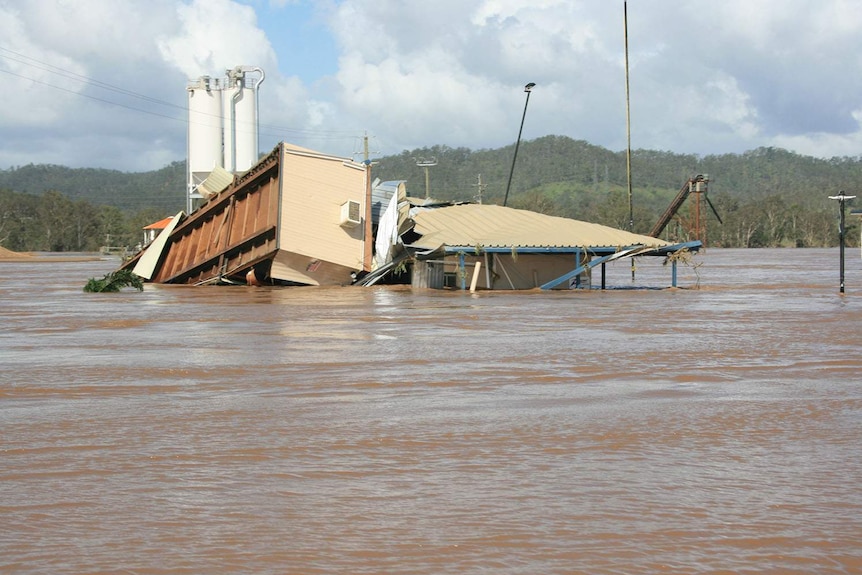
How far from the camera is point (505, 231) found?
1467 inches

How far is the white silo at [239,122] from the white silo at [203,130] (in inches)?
18.5

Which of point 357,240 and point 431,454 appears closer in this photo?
point 431,454

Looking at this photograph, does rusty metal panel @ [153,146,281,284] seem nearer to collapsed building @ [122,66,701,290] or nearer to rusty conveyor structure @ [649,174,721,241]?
collapsed building @ [122,66,701,290]

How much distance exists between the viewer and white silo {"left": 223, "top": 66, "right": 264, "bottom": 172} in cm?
5894

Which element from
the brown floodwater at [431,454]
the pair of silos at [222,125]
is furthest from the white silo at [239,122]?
the brown floodwater at [431,454]

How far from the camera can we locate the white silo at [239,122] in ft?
193

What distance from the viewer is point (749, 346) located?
55.8 ft

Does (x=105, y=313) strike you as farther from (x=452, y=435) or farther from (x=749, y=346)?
(x=452, y=435)

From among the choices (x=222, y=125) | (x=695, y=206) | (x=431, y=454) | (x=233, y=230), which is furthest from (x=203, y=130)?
(x=431, y=454)

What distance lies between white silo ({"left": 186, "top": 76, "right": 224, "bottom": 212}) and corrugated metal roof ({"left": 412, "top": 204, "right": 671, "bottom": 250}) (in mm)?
20411

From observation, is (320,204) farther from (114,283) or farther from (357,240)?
(114,283)

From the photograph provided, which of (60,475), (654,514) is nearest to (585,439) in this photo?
(654,514)

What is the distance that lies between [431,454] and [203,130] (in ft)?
168

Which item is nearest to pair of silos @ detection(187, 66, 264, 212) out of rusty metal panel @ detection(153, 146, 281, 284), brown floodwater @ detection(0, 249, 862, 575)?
rusty metal panel @ detection(153, 146, 281, 284)
